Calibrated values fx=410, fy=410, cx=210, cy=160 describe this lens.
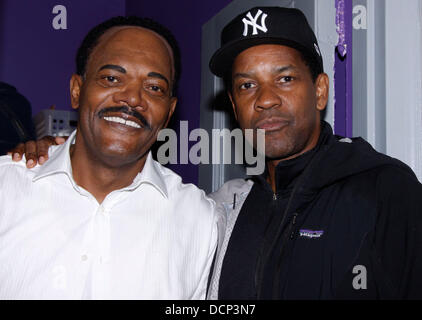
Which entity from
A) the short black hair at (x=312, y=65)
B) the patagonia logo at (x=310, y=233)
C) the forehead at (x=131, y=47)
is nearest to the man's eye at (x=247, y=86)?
the short black hair at (x=312, y=65)

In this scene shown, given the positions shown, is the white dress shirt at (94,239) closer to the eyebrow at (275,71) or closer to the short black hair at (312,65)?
the eyebrow at (275,71)

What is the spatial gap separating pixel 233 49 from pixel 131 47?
39 centimetres

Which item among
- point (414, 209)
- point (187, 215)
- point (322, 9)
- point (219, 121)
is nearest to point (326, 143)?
point (414, 209)

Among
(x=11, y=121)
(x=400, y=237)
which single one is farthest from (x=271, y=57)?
(x=11, y=121)

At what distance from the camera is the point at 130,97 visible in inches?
58.6

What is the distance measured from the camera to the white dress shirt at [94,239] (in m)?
1.33

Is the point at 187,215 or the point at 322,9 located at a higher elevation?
the point at 322,9

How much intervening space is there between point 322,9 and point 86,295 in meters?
1.50

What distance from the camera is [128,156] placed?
1497 millimetres

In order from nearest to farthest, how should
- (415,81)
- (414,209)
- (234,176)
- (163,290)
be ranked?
(414,209)
(163,290)
(415,81)
(234,176)

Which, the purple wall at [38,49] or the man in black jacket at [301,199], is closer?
the man in black jacket at [301,199]

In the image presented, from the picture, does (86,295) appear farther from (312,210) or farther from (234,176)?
(234,176)

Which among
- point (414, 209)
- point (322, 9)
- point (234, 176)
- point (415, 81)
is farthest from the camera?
point (234, 176)

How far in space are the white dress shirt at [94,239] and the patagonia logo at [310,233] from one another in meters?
0.43
